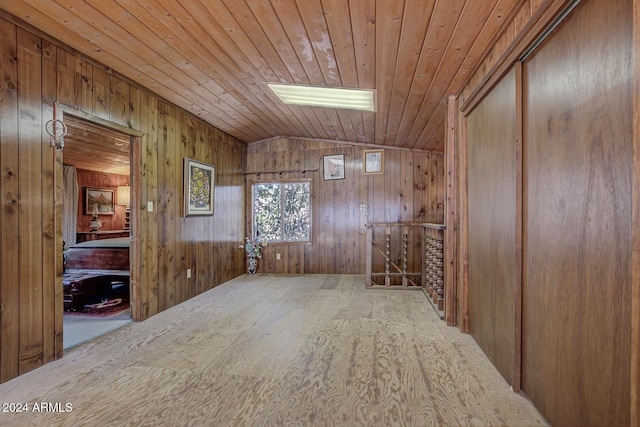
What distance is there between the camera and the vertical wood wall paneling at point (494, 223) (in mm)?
1904

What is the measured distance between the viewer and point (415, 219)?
543 centimetres

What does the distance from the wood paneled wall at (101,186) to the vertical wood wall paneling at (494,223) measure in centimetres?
754

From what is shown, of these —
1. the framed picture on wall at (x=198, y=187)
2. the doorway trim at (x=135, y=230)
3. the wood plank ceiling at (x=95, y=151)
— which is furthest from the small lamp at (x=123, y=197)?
the doorway trim at (x=135, y=230)

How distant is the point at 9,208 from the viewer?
202 centimetres

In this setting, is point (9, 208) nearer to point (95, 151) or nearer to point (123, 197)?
point (95, 151)

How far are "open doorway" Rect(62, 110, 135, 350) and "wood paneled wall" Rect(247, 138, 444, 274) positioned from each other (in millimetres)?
2309

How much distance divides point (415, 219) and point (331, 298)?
2.34m

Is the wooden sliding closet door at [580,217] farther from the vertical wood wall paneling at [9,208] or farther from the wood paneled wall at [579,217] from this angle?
the vertical wood wall paneling at [9,208]

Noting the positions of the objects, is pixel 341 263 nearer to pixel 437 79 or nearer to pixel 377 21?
pixel 437 79

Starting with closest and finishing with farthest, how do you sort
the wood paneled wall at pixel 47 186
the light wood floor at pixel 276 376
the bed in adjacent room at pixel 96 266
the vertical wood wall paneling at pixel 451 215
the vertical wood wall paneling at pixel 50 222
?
1. the light wood floor at pixel 276 376
2. the wood paneled wall at pixel 47 186
3. the vertical wood wall paneling at pixel 50 222
4. the vertical wood wall paneling at pixel 451 215
5. the bed in adjacent room at pixel 96 266

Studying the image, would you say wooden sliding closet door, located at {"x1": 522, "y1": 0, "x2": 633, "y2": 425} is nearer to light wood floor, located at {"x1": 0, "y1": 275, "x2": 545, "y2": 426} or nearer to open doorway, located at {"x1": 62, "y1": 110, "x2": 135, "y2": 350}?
light wood floor, located at {"x1": 0, "y1": 275, "x2": 545, "y2": 426}

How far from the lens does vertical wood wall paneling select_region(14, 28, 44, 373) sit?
209 cm

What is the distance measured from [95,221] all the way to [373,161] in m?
6.17

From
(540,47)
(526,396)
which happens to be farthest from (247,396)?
(540,47)
